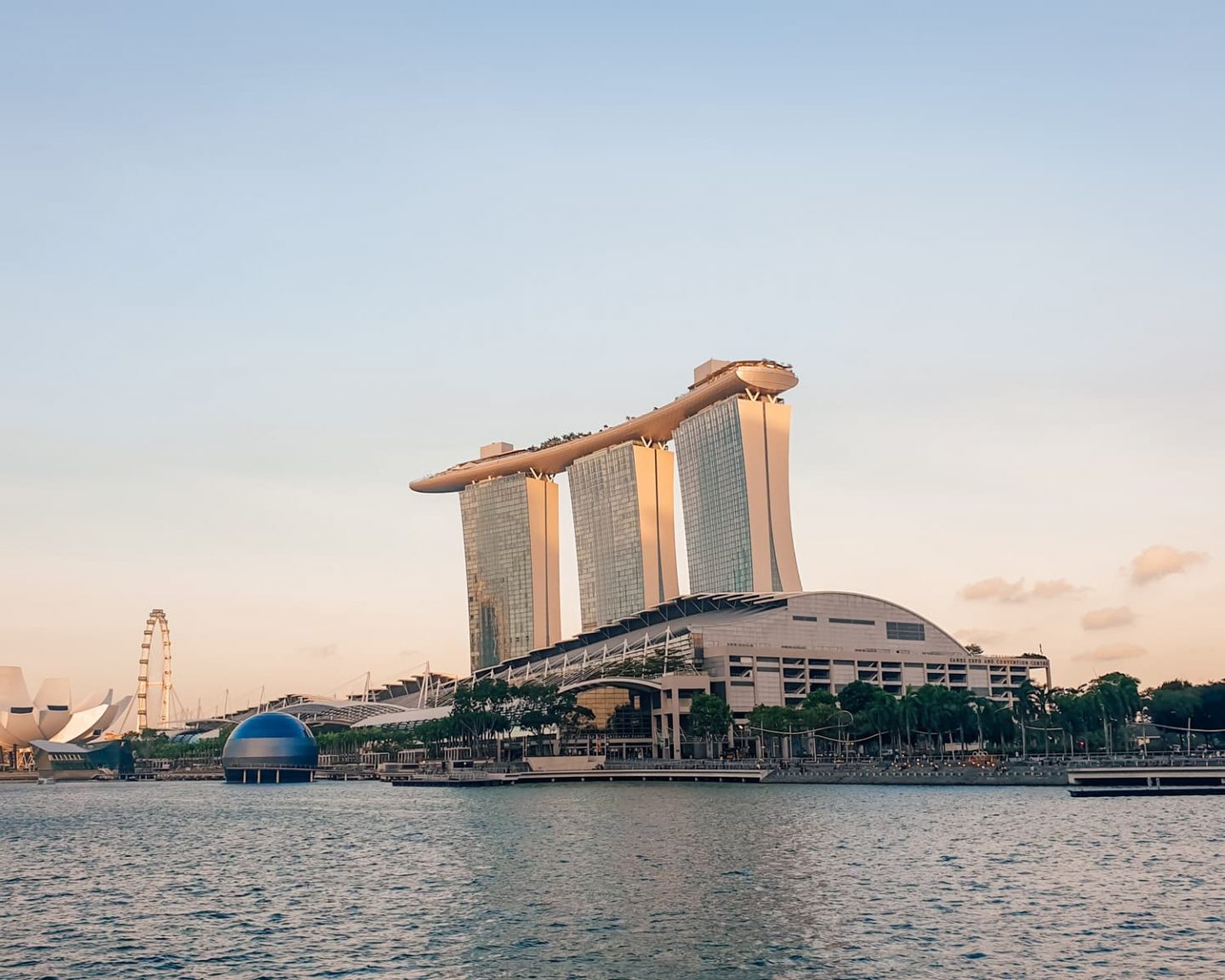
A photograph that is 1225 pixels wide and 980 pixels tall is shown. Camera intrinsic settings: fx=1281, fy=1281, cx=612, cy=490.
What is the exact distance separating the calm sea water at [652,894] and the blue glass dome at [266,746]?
9177 cm

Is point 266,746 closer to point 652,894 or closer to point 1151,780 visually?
point 1151,780

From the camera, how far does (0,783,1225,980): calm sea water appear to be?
42406mm

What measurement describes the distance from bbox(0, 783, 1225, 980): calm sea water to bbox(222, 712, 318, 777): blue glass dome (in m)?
91.8

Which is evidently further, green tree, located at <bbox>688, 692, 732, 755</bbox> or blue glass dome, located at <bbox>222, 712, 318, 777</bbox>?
blue glass dome, located at <bbox>222, 712, 318, 777</bbox>

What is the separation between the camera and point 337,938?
47.8 m

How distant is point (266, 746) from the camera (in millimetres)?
190875

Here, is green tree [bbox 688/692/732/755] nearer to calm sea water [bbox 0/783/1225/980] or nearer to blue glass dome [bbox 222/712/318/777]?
blue glass dome [bbox 222/712/318/777]

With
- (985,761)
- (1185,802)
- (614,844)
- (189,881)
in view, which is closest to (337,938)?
(189,881)

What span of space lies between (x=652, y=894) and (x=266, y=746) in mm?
147673

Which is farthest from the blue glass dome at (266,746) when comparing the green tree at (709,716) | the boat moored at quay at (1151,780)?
the boat moored at quay at (1151,780)

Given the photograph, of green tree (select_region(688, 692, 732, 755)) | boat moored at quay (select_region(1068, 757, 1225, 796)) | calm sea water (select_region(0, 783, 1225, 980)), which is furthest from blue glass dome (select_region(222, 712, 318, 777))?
boat moored at quay (select_region(1068, 757, 1225, 796))

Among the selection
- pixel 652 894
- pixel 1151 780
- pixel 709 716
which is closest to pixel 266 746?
pixel 709 716

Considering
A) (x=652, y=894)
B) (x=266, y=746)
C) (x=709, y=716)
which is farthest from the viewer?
(x=266, y=746)

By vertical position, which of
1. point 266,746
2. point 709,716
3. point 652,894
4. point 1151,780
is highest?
point 709,716
